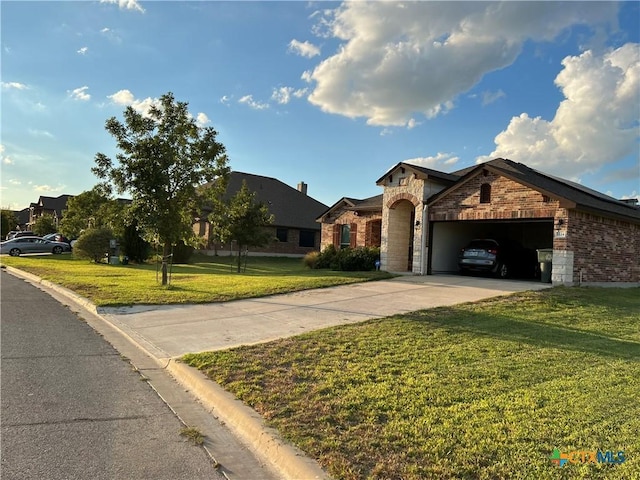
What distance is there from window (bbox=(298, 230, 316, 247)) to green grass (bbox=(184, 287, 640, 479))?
3134 cm

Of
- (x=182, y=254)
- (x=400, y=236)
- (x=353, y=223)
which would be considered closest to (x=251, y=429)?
(x=400, y=236)

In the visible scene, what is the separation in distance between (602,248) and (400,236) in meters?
7.40

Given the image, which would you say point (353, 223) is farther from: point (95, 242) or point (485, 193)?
point (95, 242)

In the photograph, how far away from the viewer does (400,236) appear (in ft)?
66.6

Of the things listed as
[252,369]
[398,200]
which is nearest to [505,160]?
[398,200]

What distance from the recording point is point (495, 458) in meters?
3.58

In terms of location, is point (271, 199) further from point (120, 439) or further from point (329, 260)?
point (120, 439)

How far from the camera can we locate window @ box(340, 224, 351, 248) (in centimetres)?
2562

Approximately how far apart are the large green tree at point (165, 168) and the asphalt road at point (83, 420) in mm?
7116

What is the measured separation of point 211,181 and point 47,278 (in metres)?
7.95

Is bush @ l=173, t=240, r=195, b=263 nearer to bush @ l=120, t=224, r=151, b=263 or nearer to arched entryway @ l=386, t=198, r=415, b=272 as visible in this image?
bush @ l=120, t=224, r=151, b=263

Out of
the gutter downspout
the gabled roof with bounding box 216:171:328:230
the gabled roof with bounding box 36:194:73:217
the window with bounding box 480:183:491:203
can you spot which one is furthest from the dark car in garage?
the gabled roof with bounding box 36:194:73:217

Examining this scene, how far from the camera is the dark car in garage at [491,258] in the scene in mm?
17922

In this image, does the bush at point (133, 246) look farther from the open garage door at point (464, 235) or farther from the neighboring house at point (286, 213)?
the open garage door at point (464, 235)
